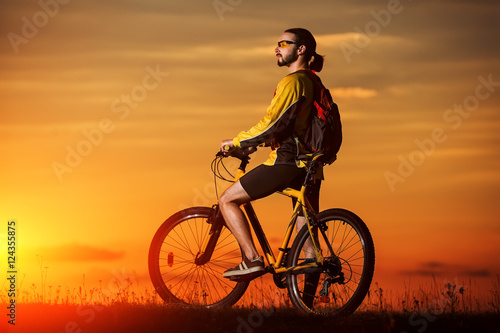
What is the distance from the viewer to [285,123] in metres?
8.25

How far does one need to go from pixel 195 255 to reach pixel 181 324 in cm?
141

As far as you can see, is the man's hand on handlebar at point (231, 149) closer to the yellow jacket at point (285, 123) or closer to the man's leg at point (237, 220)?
the yellow jacket at point (285, 123)

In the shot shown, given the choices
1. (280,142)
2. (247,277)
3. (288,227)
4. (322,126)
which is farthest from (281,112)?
(247,277)

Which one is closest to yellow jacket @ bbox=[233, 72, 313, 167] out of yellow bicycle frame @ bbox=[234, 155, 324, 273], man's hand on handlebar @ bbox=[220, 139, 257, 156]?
man's hand on handlebar @ bbox=[220, 139, 257, 156]

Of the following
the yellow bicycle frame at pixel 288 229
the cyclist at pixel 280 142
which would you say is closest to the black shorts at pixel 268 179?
the cyclist at pixel 280 142

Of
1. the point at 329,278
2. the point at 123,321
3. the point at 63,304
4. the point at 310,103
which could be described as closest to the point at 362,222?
the point at 329,278

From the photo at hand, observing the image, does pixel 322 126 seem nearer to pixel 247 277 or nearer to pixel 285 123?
pixel 285 123

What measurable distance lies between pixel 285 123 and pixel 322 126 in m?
0.44

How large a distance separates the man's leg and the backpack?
96 cm

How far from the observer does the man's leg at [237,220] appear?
28.4 ft

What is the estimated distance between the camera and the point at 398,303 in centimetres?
947

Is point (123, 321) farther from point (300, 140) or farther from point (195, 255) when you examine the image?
point (300, 140)

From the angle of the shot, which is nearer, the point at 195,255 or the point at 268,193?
the point at 268,193

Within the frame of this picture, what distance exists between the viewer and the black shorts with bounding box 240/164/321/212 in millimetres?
8383
